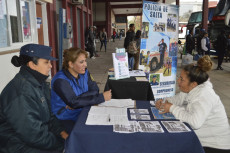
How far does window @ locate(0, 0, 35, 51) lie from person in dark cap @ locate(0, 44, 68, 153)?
8.77 ft

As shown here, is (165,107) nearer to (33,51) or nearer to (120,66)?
(33,51)

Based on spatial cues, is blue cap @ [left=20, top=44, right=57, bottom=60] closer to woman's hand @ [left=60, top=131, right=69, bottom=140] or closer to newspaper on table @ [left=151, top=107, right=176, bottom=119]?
woman's hand @ [left=60, top=131, right=69, bottom=140]

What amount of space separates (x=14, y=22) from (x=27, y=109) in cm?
361

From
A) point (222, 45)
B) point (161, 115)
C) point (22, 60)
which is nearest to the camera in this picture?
point (22, 60)

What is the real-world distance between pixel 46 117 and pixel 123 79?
1.58 metres

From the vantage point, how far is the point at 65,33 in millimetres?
7008

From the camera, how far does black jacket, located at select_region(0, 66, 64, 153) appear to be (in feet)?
4.56

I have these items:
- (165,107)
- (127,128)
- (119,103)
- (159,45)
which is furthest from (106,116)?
(159,45)

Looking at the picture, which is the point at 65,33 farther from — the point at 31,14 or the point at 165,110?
the point at 165,110

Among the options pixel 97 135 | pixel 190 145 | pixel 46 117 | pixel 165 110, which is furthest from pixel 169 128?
pixel 46 117

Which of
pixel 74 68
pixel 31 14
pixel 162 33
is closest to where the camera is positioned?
pixel 74 68

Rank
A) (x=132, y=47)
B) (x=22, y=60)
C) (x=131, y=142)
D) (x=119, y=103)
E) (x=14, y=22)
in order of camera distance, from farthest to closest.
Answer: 1. (x=132, y=47)
2. (x=14, y=22)
3. (x=119, y=103)
4. (x=22, y=60)
5. (x=131, y=142)

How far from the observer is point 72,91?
1911 millimetres

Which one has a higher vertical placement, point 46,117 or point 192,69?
point 192,69
